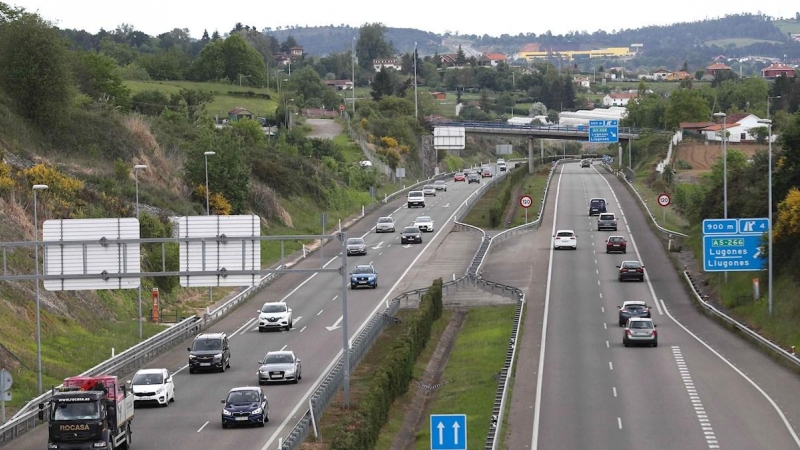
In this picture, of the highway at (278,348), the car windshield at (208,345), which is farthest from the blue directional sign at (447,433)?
the car windshield at (208,345)

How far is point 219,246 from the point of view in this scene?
46.4m

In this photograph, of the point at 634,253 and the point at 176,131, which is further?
the point at 176,131

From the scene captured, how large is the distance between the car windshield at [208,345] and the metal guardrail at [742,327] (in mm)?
21735

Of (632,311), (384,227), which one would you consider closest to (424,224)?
(384,227)

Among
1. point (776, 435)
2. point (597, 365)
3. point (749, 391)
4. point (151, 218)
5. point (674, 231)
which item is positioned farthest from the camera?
point (674, 231)

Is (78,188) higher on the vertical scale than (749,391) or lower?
higher

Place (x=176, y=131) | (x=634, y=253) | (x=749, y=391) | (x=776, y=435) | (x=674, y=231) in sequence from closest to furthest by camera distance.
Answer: (x=776, y=435) → (x=749, y=391) → (x=634, y=253) → (x=674, y=231) → (x=176, y=131)

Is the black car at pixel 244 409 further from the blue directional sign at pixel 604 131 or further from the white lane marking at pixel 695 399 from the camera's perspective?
the blue directional sign at pixel 604 131

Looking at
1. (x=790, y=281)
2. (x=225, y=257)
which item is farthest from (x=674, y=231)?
(x=225, y=257)

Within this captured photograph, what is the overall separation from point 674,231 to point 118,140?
1641 inches

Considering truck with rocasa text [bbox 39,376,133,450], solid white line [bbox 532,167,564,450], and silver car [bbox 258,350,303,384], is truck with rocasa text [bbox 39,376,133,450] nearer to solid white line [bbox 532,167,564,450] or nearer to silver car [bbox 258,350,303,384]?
solid white line [bbox 532,167,564,450]

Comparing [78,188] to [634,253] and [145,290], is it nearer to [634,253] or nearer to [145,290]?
[145,290]

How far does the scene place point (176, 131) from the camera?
123m

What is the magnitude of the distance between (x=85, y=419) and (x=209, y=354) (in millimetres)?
16102
